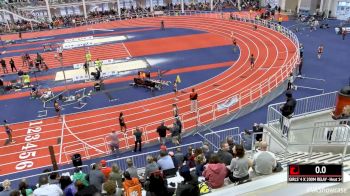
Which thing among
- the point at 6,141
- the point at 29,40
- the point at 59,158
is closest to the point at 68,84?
the point at 6,141

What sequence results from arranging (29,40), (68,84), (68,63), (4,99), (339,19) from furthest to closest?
(29,40) < (339,19) < (68,63) < (68,84) < (4,99)

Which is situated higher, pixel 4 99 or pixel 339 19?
pixel 339 19

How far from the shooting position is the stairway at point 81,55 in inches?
1219

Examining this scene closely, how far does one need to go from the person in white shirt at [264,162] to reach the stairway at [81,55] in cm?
2477

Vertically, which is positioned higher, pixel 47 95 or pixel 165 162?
pixel 165 162

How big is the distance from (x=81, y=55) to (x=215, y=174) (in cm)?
2764

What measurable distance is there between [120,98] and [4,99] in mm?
8366

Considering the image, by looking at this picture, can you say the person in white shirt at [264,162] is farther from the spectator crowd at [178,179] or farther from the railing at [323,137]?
the railing at [323,137]

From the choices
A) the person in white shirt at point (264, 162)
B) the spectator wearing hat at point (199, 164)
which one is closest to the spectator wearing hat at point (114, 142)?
the spectator wearing hat at point (199, 164)

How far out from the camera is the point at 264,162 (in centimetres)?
756

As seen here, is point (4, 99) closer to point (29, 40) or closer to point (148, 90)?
point (148, 90)

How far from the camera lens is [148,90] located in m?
22.9

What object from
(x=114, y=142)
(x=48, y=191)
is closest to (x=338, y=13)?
(x=114, y=142)
